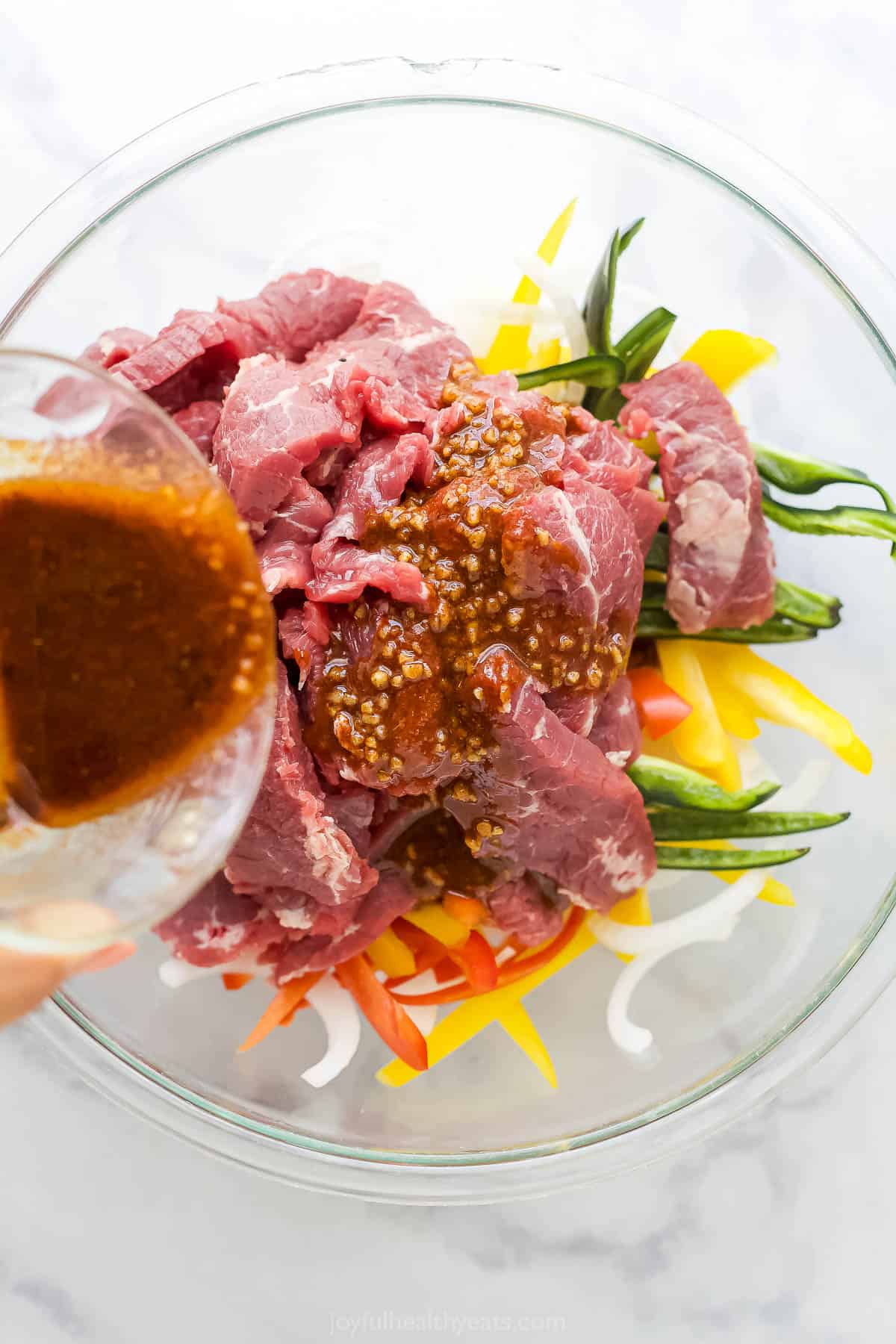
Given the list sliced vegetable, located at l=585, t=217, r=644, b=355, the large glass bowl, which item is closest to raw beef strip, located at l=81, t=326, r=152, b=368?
the large glass bowl

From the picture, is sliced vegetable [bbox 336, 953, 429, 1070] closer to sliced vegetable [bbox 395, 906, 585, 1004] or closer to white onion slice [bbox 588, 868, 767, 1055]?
sliced vegetable [bbox 395, 906, 585, 1004]

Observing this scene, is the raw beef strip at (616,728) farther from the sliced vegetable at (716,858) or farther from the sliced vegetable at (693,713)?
the sliced vegetable at (716,858)

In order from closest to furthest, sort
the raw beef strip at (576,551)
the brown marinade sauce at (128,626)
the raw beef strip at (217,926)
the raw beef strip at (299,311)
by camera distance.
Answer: the brown marinade sauce at (128,626)
the raw beef strip at (576,551)
the raw beef strip at (217,926)
the raw beef strip at (299,311)

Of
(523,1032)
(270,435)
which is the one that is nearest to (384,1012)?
(523,1032)

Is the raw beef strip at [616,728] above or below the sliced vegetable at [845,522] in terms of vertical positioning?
below

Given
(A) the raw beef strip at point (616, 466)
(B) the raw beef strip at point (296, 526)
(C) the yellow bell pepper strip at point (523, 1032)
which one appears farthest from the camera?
(C) the yellow bell pepper strip at point (523, 1032)

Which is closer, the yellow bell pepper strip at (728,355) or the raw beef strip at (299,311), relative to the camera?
the raw beef strip at (299,311)

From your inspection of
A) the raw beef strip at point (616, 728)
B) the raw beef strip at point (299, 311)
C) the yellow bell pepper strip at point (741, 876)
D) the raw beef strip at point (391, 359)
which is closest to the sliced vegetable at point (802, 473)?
the raw beef strip at point (616, 728)
